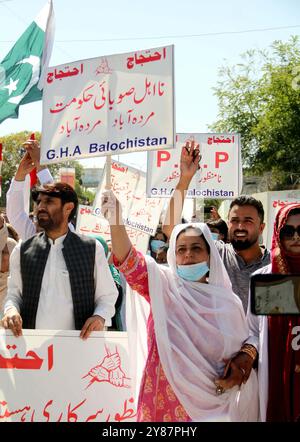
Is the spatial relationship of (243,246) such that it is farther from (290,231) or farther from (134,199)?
(134,199)

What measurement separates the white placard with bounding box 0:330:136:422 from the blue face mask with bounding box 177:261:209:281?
48 centimetres

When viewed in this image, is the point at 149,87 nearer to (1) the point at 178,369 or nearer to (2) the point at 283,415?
(1) the point at 178,369

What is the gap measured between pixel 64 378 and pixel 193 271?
0.82 m

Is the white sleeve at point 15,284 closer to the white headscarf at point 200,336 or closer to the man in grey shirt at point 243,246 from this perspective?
the white headscarf at point 200,336

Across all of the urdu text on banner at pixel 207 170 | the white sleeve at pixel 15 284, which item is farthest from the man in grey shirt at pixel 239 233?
the urdu text on banner at pixel 207 170

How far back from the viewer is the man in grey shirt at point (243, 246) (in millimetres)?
3582

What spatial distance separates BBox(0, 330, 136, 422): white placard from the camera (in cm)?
298

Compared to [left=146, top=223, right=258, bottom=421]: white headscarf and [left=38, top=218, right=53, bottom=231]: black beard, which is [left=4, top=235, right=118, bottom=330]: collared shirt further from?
[left=146, top=223, right=258, bottom=421]: white headscarf

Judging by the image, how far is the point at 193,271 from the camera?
278 cm

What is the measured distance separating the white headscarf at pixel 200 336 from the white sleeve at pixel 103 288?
58cm

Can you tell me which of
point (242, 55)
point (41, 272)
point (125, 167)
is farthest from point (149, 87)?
point (242, 55)

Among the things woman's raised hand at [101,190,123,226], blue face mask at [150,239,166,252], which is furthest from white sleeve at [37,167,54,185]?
blue face mask at [150,239,166,252]

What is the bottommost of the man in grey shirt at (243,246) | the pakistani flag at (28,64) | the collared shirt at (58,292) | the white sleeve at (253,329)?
the white sleeve at (253,329)
